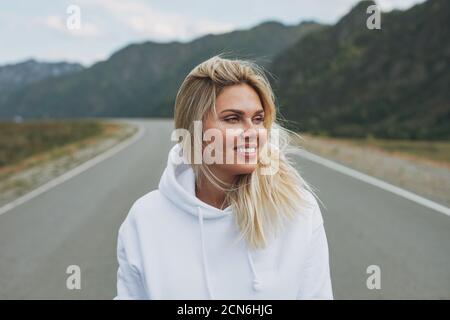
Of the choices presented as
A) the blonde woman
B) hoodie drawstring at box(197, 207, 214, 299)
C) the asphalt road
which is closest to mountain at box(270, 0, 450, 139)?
the asphalt road

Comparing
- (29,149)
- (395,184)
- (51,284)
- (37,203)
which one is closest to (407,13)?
(29,149)

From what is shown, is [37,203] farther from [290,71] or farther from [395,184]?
[290,71]

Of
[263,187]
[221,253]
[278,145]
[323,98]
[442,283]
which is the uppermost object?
[323,98]

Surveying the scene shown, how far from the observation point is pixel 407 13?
54.6 meters

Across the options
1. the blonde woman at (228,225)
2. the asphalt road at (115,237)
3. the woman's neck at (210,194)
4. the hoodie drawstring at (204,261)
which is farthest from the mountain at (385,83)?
the hoodie drawstring at (204,261)

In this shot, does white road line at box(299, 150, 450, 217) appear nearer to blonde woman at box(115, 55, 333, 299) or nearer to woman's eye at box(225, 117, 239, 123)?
blonde woman at box(115, 55, 333, 299)

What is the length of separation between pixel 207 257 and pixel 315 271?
405 millimetres

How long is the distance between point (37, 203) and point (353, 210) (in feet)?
17.7

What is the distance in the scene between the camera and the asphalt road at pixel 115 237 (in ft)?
17.6

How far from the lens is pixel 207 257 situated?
2141 millimetres

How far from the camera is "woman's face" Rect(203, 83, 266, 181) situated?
2164mm

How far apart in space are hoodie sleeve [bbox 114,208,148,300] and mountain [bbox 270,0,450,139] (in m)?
25.3

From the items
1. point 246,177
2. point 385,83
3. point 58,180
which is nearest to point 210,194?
point 246,177
